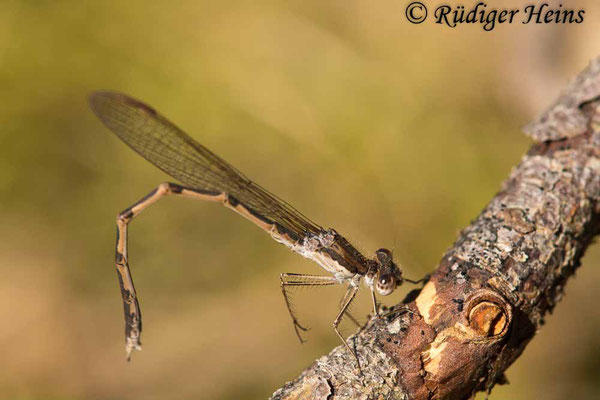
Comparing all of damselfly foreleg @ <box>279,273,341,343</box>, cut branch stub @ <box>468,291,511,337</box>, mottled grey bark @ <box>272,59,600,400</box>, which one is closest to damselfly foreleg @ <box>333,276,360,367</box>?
damselfly foreleg @ <box>279,273,341,343</box>

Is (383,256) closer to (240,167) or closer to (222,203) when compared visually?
(222,203)

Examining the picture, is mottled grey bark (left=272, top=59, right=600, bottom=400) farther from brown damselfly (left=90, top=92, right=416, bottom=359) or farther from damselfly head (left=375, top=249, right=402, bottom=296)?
brown damselfly (left=90, top=92, right=416, bottom=359)

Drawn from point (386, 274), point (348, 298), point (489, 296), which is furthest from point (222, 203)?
point (489, 296)

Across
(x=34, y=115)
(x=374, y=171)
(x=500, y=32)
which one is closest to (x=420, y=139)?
(x=374, y=171)

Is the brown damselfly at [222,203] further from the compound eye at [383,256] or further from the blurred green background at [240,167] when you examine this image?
the blurred green background at [240,167]

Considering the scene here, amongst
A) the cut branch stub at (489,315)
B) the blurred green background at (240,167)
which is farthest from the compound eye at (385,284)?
the blurred green background at (240,167)

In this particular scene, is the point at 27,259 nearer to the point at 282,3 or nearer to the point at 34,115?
the point at 34,115

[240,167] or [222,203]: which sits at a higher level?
[240,167]
